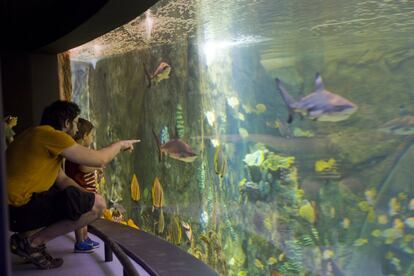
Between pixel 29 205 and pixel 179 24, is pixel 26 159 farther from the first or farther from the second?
pixel 179 24

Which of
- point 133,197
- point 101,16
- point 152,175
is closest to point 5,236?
point 101,16

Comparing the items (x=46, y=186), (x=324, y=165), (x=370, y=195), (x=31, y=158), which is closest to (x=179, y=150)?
(x=324, y=165)

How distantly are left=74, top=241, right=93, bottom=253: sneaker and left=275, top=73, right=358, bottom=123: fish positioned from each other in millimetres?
4875

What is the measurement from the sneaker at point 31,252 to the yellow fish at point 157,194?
21.5 feet

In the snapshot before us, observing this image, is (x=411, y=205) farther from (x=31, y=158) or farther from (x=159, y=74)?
(x=31, y=158)

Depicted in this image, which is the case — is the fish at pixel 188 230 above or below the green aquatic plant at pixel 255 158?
below

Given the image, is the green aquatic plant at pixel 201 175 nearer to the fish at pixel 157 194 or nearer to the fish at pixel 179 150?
the fish at pixel 179 150

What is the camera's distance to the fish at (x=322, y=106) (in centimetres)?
763

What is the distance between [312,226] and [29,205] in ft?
20.6

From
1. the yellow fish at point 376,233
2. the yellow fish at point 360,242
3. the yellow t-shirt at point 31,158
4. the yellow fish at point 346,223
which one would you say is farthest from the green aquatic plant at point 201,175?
the yellow t-shirt at point 31,158

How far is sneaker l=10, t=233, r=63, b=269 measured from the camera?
3182 mm

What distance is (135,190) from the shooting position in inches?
420

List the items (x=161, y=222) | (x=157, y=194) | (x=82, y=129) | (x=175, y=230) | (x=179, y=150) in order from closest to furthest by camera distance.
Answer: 1. (x=82, y=129)
2. (x=179, y=150)
3. (x=175, y=230)
4. (x=161, y=222)
5. (x=157, y=194)

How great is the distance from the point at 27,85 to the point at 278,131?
4514 mm
